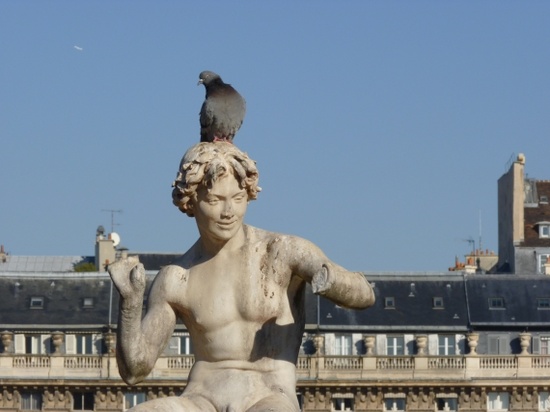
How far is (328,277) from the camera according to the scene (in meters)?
16.2

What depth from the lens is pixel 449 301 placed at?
115 meters

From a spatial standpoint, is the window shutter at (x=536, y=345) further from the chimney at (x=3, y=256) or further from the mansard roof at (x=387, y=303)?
the chimney at (x=3, y=256)

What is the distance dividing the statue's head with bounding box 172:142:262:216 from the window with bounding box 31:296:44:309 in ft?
321

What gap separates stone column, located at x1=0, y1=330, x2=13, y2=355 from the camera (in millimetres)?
115500

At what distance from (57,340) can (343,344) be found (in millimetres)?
12533

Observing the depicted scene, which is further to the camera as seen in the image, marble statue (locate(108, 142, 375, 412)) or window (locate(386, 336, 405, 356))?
window (locate(386, 336, 405, 356))

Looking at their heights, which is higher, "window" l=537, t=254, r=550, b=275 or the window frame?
"window" l=537, t=254, r=550, b=275

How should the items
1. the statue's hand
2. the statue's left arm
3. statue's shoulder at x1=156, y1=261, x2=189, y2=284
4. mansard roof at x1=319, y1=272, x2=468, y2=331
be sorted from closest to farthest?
the statue's hand, the statue's left arm, statue's shoulder at x1=156, y1=261, x2=189, y2=284, mansard roof at x1=319, y1=272, x2=468, y2=331

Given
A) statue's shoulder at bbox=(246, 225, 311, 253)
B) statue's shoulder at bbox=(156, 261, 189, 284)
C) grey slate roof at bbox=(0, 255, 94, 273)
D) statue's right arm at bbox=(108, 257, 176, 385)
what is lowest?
statue's right arm at bbox=(108, 257, 176, 385)

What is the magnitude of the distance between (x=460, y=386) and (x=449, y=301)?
15.1 feet

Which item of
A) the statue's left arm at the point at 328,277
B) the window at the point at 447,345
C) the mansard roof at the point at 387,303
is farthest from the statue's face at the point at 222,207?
the window at the point at 447,345

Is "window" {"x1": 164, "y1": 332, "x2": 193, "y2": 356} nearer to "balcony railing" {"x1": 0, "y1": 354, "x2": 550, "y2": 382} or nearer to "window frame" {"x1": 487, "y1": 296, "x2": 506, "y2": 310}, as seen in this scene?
"balcony railing" {"x1": 0, "y1": 354, "x2": 550, "y2": 382}

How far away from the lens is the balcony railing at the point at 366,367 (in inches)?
4582

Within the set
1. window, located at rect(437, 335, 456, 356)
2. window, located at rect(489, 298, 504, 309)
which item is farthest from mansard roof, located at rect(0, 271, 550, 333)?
window, located at rect(437, 335, 456, 356)
